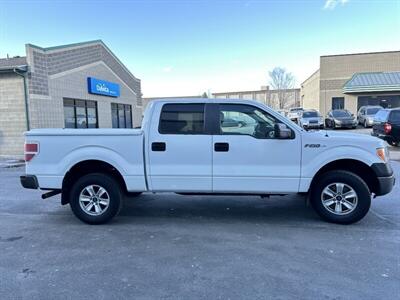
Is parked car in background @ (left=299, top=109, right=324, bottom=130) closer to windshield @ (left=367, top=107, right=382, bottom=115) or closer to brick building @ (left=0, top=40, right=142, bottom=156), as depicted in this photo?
windshield @ (left=367, top=107, right=382, bottom=115)

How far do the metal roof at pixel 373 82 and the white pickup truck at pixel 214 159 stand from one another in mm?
31872

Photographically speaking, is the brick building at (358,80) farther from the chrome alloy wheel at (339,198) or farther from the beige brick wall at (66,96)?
the chrome alloy wheel at (339,198)

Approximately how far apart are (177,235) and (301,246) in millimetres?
1746

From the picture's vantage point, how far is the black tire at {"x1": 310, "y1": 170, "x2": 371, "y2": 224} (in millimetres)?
4754

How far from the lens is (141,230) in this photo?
4.83m

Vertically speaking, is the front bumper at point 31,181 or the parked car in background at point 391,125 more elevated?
the parked car in background at point 391,125

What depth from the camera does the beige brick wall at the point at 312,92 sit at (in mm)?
37769

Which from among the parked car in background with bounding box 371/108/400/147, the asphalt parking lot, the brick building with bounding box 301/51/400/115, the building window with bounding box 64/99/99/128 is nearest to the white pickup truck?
the asphalt parking lot

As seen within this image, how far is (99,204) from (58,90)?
1271cm

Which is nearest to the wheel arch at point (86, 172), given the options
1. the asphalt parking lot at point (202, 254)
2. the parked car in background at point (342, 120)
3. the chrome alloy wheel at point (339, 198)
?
→ the asphalt parking lot at point (202, 254)

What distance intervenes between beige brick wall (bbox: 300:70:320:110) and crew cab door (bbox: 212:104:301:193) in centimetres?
3488

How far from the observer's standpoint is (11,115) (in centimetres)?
1436

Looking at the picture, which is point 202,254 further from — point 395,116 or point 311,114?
point 311,114

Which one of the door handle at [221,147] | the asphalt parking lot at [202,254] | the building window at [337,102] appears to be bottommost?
the asphalt parking lot at [202,254]
